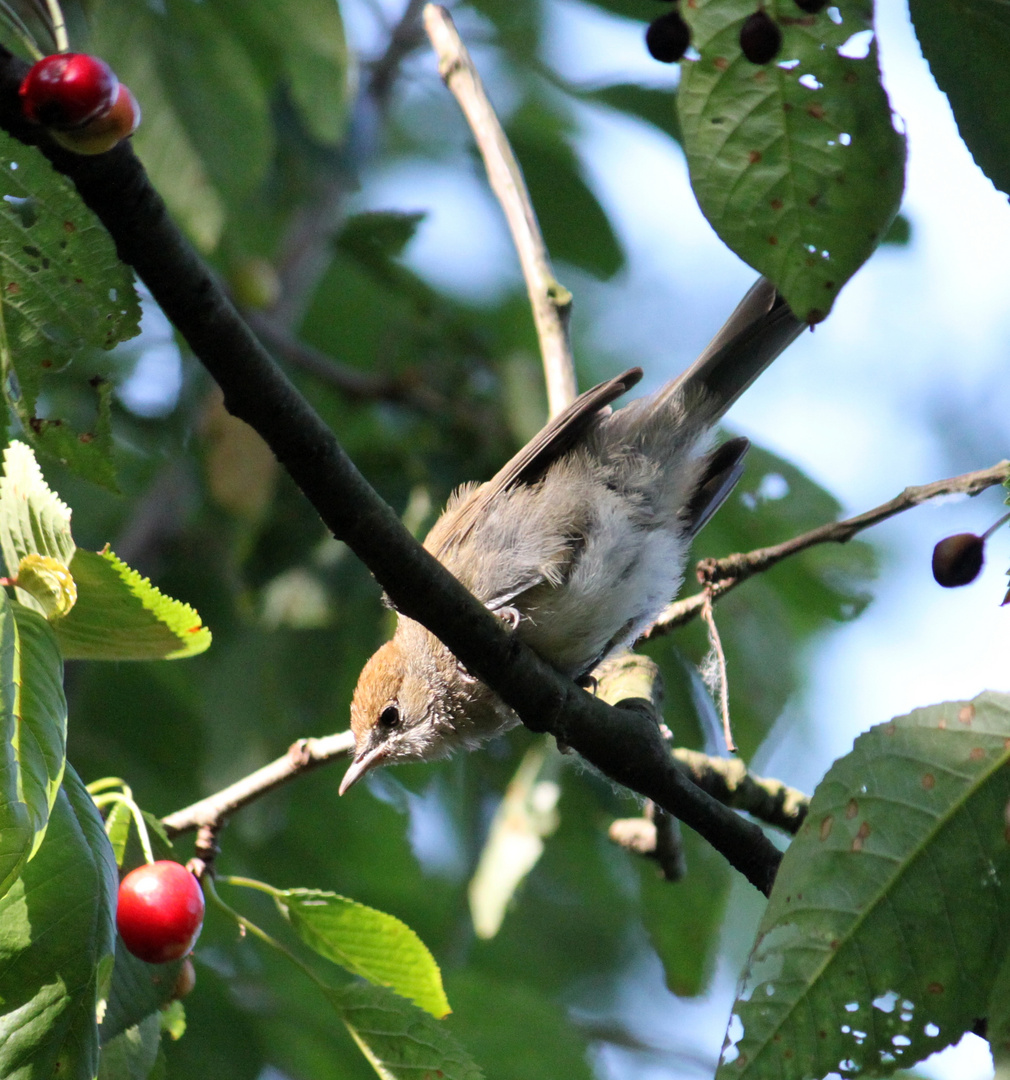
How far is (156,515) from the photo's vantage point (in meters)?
5.61

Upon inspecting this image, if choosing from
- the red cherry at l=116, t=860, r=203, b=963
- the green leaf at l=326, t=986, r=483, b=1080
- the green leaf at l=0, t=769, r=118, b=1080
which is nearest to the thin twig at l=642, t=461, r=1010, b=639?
the green leaf at l=326, t=986, r=483, b=1080

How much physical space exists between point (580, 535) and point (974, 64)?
8.08 ft

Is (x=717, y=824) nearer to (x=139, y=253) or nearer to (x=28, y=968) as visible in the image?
(x=28, y=968)

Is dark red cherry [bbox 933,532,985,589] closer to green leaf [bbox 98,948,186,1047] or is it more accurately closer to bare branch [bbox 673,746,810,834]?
bare branch [bbox 673,746,810,834]

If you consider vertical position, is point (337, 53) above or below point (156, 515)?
above

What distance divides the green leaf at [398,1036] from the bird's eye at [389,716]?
1.67 meters

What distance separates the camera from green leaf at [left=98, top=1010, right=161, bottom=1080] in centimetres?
222

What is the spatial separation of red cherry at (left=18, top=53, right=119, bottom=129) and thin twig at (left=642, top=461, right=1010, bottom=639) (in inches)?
63.3

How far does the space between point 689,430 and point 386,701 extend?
58.5 inches

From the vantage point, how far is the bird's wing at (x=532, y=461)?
3.81 m

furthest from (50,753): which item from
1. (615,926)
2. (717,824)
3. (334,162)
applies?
(615,926)

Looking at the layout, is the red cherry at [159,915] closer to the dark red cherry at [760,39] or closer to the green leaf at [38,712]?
the green leaf at [38,712]

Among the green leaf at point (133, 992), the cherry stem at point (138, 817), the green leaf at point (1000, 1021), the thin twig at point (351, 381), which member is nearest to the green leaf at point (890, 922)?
the green leaf at point (1000, 1021)

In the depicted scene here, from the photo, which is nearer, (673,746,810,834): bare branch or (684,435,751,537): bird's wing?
(673,746,810,834): bare branch
